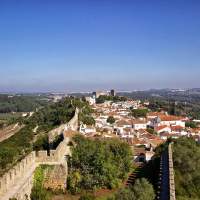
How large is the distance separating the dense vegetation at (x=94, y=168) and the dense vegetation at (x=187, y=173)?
8.93 feet

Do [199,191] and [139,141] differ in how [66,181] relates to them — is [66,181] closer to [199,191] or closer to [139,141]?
[199,191]

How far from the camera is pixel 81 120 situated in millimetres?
41562

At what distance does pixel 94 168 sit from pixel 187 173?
4162 mm

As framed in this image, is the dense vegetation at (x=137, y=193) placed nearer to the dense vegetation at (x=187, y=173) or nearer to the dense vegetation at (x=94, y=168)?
the dense vegetation at (x=187, y=173)

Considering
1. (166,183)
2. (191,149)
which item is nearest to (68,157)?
(191,149)

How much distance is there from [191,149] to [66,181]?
6.24 m

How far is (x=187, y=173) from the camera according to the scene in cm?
1780

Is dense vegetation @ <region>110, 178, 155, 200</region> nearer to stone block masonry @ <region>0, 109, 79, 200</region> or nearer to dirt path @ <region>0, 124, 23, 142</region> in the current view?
stone block masonry @ <region>0, 109, 79, 200</region>

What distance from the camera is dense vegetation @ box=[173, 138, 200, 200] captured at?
1573 centimetres

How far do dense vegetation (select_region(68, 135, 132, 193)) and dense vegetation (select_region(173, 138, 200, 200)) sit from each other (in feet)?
8.93

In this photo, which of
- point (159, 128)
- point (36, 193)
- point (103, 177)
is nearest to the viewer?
point (36, 193)

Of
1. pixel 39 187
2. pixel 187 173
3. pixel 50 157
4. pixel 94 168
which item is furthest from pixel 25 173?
pixel 187 173

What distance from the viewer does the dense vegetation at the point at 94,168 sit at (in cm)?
1939

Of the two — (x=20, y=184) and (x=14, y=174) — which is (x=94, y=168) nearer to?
(x=20, y=184)
